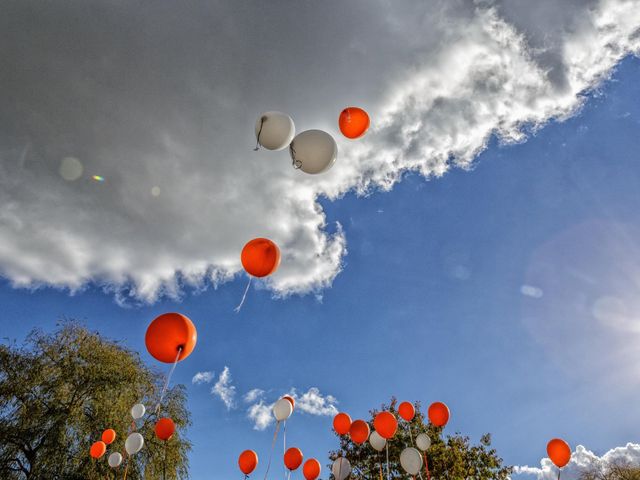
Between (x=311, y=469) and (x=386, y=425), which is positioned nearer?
(x=386, y=425)

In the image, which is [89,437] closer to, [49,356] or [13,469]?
[13,469]

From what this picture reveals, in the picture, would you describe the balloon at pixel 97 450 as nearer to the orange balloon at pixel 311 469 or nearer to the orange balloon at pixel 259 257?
the orange balloon at pixel 311 469

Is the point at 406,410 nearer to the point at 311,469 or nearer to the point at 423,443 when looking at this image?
the point at 423,443

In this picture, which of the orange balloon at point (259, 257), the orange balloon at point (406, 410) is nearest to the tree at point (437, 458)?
the orange balloon at point (406, 410)

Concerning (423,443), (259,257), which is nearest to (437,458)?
(423,443)

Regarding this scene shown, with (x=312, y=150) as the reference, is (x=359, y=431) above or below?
below

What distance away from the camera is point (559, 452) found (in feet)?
19.0

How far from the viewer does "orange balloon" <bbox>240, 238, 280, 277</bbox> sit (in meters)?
4.27

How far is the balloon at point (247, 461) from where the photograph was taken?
6.90 meters

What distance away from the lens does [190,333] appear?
347cm

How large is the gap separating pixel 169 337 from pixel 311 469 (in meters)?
5.45

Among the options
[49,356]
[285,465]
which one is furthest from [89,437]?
[285,465]

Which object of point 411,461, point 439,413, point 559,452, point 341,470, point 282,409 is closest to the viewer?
point 559,452

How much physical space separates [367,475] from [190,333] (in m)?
15.3
